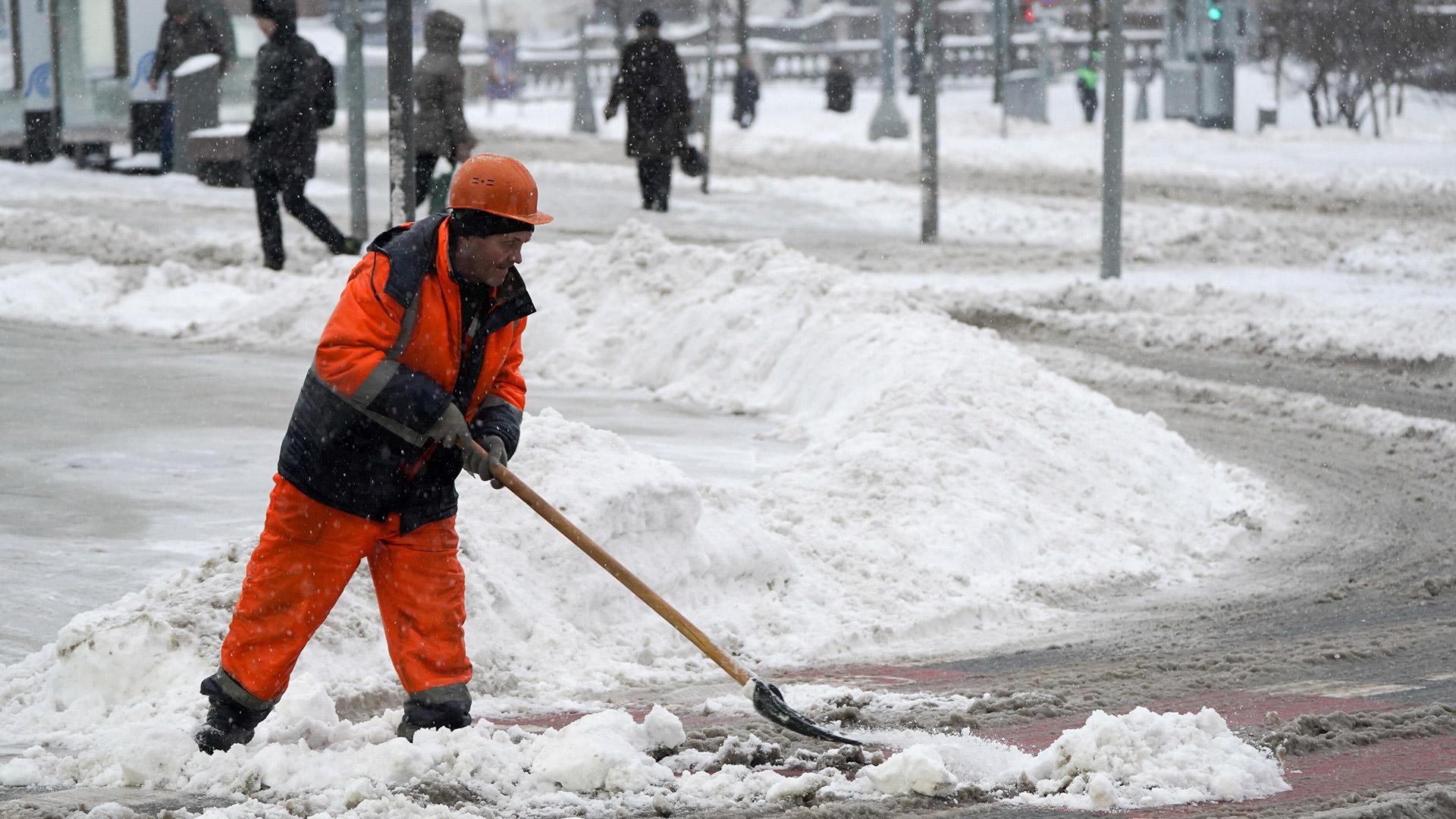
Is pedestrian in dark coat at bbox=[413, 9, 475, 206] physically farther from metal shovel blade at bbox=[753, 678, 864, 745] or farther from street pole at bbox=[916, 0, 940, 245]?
metal shovel blade at bbox=[753, 678, 864, 745]

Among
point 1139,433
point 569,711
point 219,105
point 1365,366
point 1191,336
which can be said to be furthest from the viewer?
point 219,105

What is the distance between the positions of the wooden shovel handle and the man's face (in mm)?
385

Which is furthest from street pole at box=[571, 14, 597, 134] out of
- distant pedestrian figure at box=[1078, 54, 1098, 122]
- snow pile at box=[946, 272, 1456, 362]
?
snow pile at box=[946, 272, 1456, 362]

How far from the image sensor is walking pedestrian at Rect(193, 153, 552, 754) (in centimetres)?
400

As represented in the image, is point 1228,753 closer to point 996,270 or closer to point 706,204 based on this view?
point 996,270

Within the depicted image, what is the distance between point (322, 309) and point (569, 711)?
639 cm

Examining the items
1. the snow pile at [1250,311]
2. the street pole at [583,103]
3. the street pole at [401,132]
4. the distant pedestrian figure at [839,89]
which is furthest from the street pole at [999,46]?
the street pole at [401,132]

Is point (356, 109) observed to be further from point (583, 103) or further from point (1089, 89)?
point (1089, 89)

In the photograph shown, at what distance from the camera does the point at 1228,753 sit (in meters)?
4.23

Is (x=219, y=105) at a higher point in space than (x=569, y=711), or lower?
higher

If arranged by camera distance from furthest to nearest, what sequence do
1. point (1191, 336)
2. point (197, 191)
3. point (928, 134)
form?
point (197, 191)
point (928, 134)
point (1191, 336)

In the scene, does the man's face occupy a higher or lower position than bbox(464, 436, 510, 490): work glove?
higher

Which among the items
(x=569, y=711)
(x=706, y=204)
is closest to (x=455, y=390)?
(x=569, y=711)

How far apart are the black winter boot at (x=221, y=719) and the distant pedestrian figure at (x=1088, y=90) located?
3176cm
